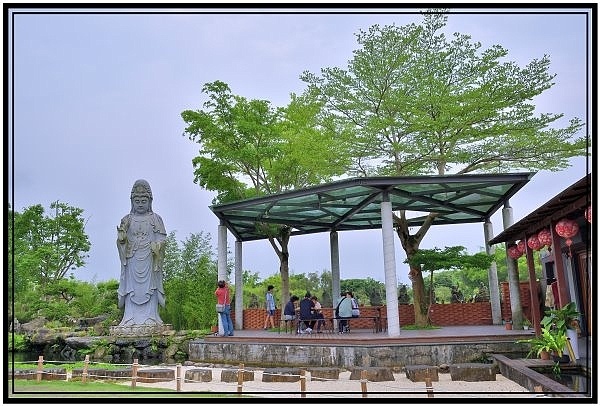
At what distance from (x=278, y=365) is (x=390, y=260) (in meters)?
3.21

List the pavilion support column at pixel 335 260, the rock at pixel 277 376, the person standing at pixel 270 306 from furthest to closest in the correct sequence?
1. the pavilion support column at pixel 335 260
2. the person standing at pixel 270 306
3. the rock at pixel 277 376

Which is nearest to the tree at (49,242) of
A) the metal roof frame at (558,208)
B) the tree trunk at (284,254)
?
the tree trunk at (284,254)

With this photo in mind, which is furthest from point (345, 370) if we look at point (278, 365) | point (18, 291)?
point (18, 291)

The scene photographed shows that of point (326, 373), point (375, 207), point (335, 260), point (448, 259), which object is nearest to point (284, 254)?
point (335, 260)

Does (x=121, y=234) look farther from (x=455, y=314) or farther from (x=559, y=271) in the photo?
(x=559, y=271)

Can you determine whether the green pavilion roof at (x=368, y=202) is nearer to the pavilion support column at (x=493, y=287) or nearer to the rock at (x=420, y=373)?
the pavilion support column at (x=493, y=287)

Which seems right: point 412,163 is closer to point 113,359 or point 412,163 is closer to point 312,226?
point 312,226

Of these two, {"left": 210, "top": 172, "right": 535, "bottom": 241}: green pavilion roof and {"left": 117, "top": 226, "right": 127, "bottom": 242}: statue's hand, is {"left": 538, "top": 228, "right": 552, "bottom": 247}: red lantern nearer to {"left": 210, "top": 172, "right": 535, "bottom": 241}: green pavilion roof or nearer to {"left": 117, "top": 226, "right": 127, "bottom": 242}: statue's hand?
{"left": 210, "top": 172, "right": 535, "bottom": 241}: green pavilion roof

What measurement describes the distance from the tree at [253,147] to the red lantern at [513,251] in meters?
7.02

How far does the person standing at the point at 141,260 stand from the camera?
55.2 feet

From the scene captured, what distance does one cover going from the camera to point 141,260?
17.1m

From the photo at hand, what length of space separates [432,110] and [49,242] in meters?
18.4

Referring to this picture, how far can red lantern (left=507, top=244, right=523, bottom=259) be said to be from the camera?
1160 centimetres

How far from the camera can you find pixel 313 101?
722 inches
